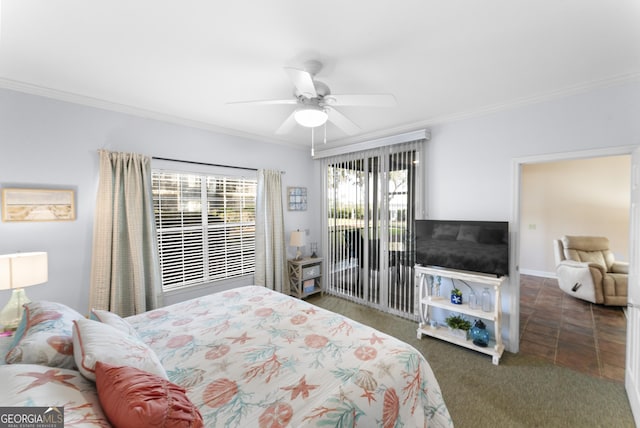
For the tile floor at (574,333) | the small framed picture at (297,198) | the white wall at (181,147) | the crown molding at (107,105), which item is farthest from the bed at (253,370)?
the small framed picture at (297,198)

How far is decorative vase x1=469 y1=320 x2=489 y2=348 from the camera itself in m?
2.62

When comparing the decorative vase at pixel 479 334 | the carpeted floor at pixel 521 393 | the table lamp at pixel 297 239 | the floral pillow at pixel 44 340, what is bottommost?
the carpeted floor at pixel 521 393

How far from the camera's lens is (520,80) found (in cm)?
222

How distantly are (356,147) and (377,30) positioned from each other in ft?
7.49

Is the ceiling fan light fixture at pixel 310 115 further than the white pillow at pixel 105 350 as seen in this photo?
Yes

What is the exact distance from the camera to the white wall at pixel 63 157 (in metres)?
2.21

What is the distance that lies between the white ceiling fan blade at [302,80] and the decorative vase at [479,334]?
9.27ft

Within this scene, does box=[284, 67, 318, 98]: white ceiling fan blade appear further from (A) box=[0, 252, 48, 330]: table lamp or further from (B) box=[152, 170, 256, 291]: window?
(A) box=[0, 252, 48, 330]: table lamp

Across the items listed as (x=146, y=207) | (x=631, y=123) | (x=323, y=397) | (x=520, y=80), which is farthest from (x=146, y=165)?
(x=631, y=123)

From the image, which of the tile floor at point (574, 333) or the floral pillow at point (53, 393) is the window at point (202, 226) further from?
the tile floor at point (574, 333)

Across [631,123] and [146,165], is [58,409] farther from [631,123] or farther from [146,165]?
[631,123]

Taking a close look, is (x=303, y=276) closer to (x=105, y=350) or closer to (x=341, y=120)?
(x=341, y=120)

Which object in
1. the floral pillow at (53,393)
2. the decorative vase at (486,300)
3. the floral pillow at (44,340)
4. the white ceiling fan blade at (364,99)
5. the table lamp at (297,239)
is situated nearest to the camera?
the floral pillow at (53,393)

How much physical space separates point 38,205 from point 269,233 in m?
2.43
